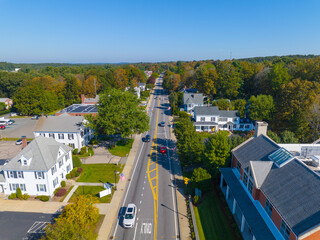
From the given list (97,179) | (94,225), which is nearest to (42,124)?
(97,179)

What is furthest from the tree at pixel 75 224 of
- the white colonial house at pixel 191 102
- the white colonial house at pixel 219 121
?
the white colonial house at pixel 191 102

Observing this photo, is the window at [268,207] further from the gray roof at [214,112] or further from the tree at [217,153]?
the gray roof at [214,112]

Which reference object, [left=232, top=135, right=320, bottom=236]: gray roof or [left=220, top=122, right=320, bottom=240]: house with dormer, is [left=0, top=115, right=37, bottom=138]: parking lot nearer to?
[left=220, top=122, right=320, bottom=240]: house with dormer

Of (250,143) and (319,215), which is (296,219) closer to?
(319,215)

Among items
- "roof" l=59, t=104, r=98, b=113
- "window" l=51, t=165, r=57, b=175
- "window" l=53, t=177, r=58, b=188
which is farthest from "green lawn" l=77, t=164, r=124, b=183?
"roof" l=59, t=104, r=98, b=113

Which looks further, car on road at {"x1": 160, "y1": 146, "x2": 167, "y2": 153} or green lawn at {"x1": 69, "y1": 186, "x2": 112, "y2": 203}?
car on road at {"x1": 160, "y1": 146, "x2": 167, "y2": 153}

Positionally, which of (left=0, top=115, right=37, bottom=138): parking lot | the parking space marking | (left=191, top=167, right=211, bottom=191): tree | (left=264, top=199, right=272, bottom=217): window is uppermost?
(left=264, top=199, right=272, bottom=217): window

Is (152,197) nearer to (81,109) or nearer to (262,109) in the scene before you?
(262,109)
